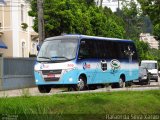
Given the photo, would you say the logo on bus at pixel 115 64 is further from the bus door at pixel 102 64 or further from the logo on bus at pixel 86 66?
the logo on bus at pixel 86 66

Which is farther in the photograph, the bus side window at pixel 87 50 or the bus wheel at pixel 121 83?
the bus wheel at pixel 121 83

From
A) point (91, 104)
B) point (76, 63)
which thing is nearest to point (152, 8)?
point (76, 63)

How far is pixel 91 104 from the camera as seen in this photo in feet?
48.2

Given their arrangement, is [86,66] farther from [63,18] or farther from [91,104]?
[63,18]

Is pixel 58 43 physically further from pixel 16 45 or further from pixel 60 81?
pixel 16 45

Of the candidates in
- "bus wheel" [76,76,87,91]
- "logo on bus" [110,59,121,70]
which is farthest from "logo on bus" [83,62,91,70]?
"logo on bus" [110,59,121,70]

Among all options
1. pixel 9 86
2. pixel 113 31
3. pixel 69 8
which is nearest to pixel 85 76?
pixel 9 86

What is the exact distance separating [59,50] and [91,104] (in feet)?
30.2

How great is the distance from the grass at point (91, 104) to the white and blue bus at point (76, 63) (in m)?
6.48

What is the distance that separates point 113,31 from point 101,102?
41371mm

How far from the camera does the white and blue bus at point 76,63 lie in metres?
23.3

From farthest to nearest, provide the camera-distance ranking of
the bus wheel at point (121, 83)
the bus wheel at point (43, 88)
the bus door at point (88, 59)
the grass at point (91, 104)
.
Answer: the bus wheel at point (121, 83)
the bus wheel at point (43, 88)
the bus door at point (88, 59)
the grass at point (91, 104)

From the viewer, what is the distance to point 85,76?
2453 centimetres

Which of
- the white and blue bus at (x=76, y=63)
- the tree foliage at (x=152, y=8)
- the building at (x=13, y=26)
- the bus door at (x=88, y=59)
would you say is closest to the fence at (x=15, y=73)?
the white and blue bus at (x=76, y=63)
